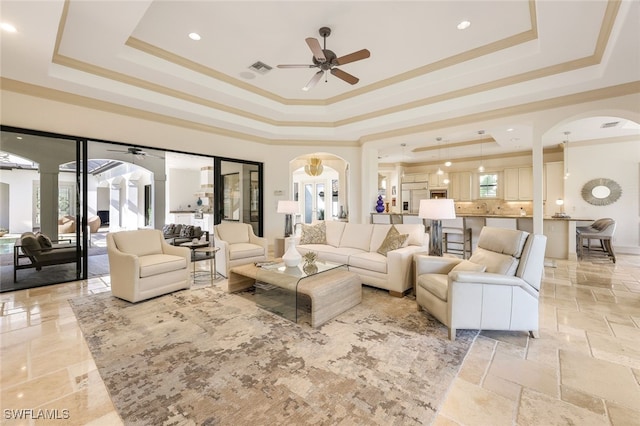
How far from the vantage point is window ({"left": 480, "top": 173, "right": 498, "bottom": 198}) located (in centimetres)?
897

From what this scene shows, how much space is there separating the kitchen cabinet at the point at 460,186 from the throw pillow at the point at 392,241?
649 cm

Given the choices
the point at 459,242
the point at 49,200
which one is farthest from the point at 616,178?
the point at 49,200

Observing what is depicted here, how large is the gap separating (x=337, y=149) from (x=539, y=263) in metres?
5.03

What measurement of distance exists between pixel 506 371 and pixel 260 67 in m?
4.69

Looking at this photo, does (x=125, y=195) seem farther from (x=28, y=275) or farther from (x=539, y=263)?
(x=539, y=263)

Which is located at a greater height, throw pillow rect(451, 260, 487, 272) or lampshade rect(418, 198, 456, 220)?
lampshade rect(418, 198, 456, 220)

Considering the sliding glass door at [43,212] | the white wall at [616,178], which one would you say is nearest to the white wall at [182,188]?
the sliding glass door at [43,212]

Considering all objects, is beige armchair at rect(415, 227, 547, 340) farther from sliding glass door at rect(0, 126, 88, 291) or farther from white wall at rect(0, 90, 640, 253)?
sliding glass door at rect(0, 126, 88, 291)

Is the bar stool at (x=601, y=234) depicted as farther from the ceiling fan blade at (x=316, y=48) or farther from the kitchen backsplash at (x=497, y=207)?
the ceiling fan blade at (x=316, y=48)

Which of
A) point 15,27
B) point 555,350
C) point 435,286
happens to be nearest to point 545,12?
point 435,286

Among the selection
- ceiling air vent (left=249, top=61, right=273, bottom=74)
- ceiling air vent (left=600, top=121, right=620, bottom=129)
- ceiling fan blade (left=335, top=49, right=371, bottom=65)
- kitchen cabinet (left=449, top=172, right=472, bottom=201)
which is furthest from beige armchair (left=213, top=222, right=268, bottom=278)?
ceiling air vent (left=600, top=121, right=620, bottom=129)

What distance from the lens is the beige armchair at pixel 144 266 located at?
3.39 metres

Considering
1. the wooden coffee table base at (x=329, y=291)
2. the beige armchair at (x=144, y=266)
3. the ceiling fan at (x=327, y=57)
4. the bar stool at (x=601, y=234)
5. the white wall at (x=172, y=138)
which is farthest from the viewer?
the bar stool at (x=601, y=234)

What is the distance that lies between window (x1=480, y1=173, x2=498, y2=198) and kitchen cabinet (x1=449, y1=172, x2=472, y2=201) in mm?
385
